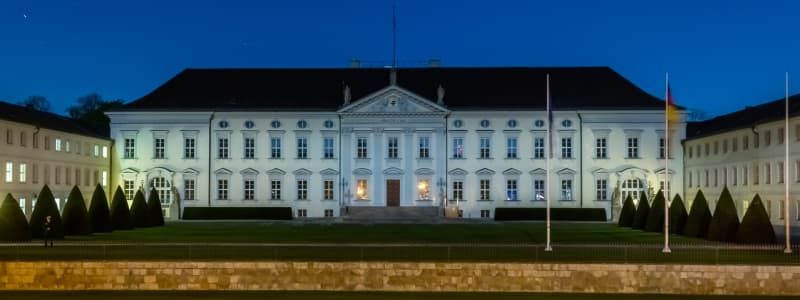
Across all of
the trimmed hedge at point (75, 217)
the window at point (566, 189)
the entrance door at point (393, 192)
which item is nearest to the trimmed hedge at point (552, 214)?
the window at point (566, 189)

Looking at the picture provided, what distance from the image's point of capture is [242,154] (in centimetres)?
7644

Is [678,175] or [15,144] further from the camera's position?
[678,175]

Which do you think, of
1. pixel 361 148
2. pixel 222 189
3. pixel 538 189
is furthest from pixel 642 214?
pixel 222 189

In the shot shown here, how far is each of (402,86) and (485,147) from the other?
26.7ft

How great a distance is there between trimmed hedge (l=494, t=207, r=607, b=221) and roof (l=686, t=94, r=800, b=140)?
863cm

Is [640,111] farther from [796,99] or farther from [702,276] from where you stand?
[702,276]

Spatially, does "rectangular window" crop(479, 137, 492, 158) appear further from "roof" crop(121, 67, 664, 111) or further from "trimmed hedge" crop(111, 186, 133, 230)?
"trimmed hedge" crop(111, 186, 133, 230)

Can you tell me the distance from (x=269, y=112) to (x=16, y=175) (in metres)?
19.1

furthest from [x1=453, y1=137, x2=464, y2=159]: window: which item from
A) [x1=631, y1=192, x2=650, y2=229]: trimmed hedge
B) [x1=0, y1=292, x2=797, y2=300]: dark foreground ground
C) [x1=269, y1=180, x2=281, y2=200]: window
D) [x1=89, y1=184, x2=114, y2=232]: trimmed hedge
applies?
[x1=0, y1=292, x2=797, y2=300]: dark foreground ground

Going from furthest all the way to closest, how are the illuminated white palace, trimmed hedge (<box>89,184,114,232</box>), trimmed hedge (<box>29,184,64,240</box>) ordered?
→ the illuminated white palace → trimmed hedge (<box>89,184,114,232</box>) → trimmed hedge (<box>29,184,64,240</box>)

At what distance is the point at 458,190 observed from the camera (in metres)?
76.4

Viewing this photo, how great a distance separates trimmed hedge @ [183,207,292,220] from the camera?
2918 inches


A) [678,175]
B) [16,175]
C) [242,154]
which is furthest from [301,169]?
[678,175]

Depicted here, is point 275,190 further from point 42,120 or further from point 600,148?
point 600,148
